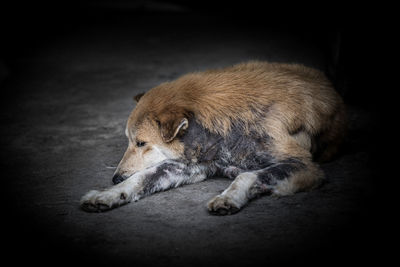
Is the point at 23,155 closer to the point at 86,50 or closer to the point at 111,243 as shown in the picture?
the point at 111,243

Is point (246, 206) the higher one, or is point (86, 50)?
point (86, 50)

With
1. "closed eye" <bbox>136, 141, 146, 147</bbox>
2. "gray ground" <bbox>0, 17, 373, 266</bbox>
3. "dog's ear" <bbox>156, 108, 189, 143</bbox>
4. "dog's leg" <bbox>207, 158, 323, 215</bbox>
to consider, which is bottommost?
"gray ground" <bbox>0, 17, 373, 266</bbox>

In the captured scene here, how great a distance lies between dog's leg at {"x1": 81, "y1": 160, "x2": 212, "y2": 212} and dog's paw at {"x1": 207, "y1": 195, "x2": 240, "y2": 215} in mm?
613

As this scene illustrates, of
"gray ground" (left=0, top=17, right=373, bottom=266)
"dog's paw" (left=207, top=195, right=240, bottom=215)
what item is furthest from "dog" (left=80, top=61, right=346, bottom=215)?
"dog's paw" (left=207, top=195, right=240, bottom=215)

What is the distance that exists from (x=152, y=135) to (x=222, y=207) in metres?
0.94

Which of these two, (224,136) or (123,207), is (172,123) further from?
(123,207)

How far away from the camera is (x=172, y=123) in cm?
389

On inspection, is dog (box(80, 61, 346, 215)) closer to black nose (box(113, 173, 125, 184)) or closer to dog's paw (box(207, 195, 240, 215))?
black nose (box(113, 173, 125, 184))

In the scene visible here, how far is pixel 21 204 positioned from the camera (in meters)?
3.81

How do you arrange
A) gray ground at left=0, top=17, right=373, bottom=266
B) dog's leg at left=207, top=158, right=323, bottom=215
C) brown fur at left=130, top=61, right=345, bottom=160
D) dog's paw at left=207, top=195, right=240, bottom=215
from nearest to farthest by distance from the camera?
gray ground at left=0, top=17, right=373, bottom=266, dog's paw at left=207, top=195, right=240, bottom=215, dog's leg at left=207, top=158, right=323, bottom=215, brown fur at left=130, top=61, right=345, bottom=160

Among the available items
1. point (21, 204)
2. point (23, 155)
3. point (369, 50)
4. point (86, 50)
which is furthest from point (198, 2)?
point (21, 204)

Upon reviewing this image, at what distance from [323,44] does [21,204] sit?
7.06 m

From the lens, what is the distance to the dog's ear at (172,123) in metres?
3.88

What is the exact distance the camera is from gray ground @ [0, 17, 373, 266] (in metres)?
3.04
